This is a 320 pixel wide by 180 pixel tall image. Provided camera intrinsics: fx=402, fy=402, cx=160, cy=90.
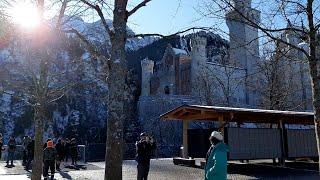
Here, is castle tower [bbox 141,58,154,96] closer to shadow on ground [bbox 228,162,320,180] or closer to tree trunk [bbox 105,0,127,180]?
shadow on ground [bbox 228,162,320,180]

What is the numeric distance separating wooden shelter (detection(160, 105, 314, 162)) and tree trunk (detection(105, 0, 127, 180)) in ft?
36.5

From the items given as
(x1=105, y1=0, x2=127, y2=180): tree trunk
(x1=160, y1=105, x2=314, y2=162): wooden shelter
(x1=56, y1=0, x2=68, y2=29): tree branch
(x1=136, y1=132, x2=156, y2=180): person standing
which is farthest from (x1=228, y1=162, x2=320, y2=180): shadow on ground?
(x1=56, y1=0, x2=68, y2=29): tree branch

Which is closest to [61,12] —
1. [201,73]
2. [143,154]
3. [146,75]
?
[143,154]

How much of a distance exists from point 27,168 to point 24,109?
195 ft

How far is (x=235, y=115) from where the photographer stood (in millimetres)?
21266

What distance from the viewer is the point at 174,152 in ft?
156

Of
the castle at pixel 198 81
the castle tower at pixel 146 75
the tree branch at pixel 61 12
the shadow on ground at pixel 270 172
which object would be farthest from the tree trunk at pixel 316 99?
the castle tower at pixel 146 75

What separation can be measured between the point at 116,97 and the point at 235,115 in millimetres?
13675

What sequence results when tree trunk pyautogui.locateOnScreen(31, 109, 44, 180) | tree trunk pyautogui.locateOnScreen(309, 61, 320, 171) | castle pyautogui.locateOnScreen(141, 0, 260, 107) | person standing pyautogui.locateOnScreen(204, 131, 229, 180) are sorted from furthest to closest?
castle pyautogui.locateOnScreen(141, 0, 260, 107) < tree trunk pyautogui.locateOnScreen(31, 109, 44, 180) < tree trunk pyautogui.locateOnScreen(309, 61, 320, 171) < person standing pyautogui.locateOnScreen(204, 131, 229, 180)

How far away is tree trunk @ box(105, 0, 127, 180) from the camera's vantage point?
8.35 meters

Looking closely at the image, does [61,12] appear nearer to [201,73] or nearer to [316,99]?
[316,99]

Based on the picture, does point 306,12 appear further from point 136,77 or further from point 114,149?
point 136,77

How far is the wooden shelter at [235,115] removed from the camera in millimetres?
19844

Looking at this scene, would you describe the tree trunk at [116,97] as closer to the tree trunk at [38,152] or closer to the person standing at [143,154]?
the tree trunk at [38,152]
